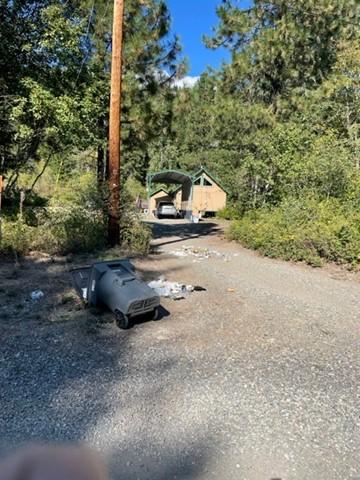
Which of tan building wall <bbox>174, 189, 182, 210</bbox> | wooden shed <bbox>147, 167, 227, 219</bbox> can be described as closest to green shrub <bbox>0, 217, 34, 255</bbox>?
wooden shed <bbox>147, 167, 227, 219</bbox>

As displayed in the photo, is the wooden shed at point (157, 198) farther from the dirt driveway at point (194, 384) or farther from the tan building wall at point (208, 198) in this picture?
the dirt driveway at point (194, 384)

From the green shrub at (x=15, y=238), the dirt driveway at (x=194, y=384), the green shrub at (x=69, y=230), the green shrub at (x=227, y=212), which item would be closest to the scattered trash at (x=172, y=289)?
the dirt driveway at (x=194, y=384)

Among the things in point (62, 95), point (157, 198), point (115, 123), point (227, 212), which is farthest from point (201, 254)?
point (157, 198)

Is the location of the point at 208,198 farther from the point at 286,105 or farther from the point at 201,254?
the point at 201,254

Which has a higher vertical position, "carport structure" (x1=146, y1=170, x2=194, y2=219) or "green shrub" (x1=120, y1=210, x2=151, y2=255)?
"carport structure" (x1=146, y1=170, x2=194, y2=219)

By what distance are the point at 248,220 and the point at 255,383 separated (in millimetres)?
10051

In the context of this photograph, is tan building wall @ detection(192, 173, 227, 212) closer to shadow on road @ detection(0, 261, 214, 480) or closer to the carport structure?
the carport structure

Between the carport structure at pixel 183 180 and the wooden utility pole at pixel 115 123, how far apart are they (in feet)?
45.9

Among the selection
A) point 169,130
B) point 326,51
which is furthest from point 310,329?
point 326,51

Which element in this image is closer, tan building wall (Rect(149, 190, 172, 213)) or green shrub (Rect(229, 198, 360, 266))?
green shrub (Rect(229, 198, 360, 266))

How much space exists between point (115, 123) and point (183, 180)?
17.0 metres

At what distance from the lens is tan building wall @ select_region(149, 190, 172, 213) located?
28.7m

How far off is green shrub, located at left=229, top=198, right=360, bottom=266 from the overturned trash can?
17.8ft

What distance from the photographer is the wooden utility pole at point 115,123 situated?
8914 millimetres
